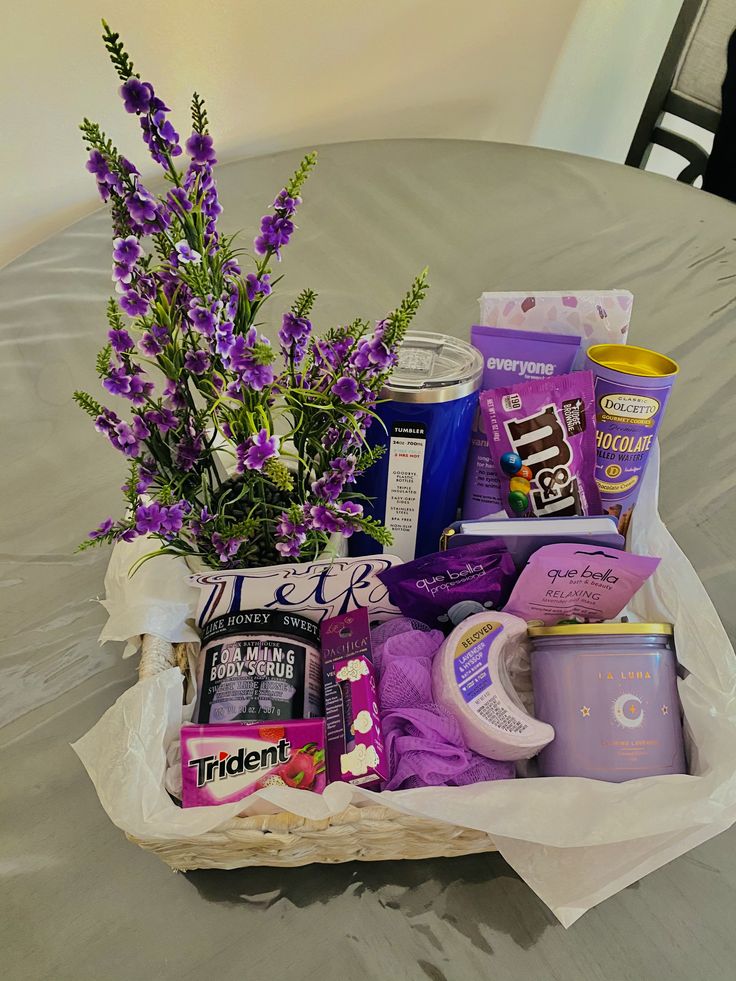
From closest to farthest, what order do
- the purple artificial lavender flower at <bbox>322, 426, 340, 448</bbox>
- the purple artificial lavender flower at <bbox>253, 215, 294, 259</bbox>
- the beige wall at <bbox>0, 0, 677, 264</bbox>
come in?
the purple artificial lavender flower at <bbox>253, 215, 294, 259</bbox>
the purple artificial lavender flower at <bbox>322, 426, 340, 448</bbox>
the beige wall at <bbox>0, 0, 677, 264</bbox>

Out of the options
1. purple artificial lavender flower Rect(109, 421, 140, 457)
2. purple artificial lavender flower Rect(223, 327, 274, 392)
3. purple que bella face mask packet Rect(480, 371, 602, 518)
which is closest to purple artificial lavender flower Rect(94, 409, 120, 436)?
purple artificial lavender flower Rect(109, 421, 140, 457)

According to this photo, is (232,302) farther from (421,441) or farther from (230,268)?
(421,441)

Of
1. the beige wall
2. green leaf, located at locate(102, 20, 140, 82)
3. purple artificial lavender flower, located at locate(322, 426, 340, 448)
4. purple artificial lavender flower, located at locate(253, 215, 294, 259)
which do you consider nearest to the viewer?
green leaf, located at locate(102, 20, 140, 82)

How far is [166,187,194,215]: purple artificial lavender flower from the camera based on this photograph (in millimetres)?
458

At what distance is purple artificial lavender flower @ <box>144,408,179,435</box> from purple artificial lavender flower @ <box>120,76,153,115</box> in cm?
21

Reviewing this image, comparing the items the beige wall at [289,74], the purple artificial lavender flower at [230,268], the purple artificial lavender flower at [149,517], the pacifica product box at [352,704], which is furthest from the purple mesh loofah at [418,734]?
the beige wall at [289,74]

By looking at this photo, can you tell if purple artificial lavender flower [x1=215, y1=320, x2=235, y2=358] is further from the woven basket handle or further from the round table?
the round table

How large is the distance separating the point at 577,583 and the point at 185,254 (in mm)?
436

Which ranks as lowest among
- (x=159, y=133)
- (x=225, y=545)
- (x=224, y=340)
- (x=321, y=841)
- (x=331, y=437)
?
(x=321, y=841)

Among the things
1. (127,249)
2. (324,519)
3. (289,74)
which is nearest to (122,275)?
(127,249)

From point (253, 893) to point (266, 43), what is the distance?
1.53 metres

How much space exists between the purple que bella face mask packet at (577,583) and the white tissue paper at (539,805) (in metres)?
0.12

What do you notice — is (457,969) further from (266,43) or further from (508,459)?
(266,43)

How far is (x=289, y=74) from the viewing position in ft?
5.28
